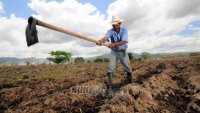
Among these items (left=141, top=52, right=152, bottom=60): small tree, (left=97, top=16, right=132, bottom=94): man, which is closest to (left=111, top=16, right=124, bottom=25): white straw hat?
(left=97, top=16, right=132, bottom=94): man

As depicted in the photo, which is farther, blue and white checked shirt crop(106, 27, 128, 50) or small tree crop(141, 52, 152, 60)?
small tree crop(141, 52, 152, 60)

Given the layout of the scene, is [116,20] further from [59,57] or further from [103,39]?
[59,57]

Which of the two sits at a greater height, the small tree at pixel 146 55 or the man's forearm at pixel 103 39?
the man's forearm at pixel 103 39

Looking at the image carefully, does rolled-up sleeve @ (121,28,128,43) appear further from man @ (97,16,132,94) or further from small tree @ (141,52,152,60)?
small tree @ (141,52,152,60)

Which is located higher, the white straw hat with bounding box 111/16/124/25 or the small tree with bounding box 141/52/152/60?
the white straw hat with bounding box 111/16/124/25

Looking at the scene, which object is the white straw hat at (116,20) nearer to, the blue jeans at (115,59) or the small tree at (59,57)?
the blue jeans at (115,59)

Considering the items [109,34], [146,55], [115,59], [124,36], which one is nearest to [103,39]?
[109,34]

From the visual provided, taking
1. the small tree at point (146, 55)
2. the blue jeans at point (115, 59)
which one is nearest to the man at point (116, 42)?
the blue jeans at point (115, 59)

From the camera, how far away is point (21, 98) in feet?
26.6

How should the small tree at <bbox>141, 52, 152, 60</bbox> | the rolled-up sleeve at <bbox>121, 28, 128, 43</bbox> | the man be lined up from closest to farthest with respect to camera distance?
the man
the rolled-up sleeve at <bbox>121, 28, 128, 43</bbox>
the small tree at <bbox>141, 52, 152, 60</bbox>

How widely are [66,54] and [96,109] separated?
34992 mm

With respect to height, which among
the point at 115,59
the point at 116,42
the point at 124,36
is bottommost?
the point at 115,59

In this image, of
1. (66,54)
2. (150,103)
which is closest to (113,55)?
(150,103)

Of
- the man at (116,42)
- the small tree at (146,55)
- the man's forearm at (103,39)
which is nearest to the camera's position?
the man's forearm at (103,39)
